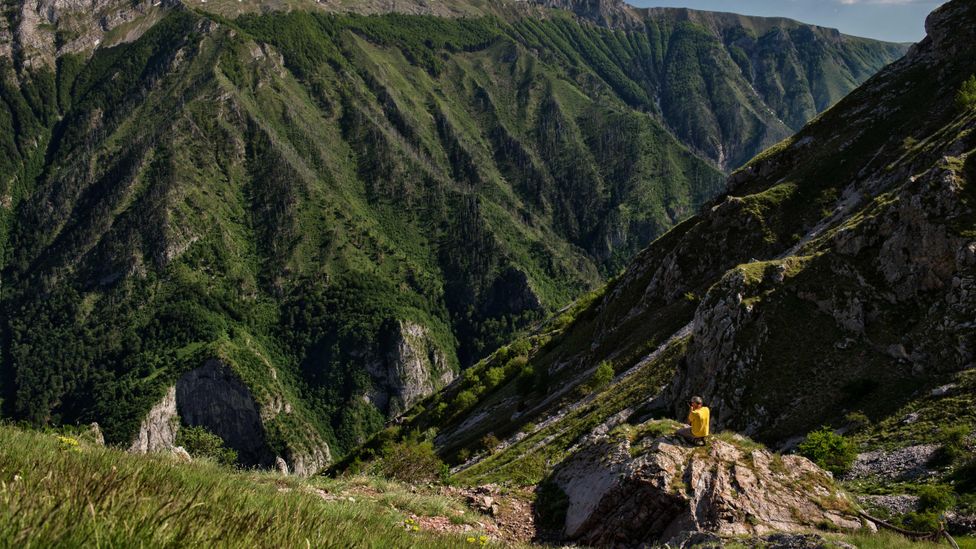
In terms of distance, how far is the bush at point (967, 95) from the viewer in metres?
42.8

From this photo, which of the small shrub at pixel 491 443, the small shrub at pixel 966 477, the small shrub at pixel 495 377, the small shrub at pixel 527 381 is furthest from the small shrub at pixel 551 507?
the small shrub at pixel 495 377

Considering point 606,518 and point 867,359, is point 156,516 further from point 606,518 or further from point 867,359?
point 867,359

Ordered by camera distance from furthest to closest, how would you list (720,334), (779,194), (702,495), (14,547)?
(779,194) < (720,334) < (702,495) < (14,547)

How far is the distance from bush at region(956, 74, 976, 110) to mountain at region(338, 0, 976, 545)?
0.39 ft

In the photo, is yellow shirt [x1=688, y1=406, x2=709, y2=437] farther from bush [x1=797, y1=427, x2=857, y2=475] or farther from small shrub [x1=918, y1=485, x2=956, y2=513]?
small shrub [x1=918, y1=485, x2=956, y2=513]

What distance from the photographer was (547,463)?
125 ft

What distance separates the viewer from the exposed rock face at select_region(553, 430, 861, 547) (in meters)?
16.5

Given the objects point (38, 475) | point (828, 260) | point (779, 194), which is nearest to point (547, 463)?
point (828, 260)

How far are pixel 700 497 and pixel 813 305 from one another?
19.0m

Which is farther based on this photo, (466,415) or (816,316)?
(466,415)

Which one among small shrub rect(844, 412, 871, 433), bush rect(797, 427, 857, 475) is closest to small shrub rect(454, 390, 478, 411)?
small shrub rect(844, 412, 871, 433)

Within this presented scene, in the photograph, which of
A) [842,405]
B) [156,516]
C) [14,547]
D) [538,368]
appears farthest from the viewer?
[538,368]

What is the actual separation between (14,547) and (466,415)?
76.0m

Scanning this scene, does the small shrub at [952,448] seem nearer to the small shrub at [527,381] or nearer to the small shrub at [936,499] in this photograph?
the small shrub at [936,499]
